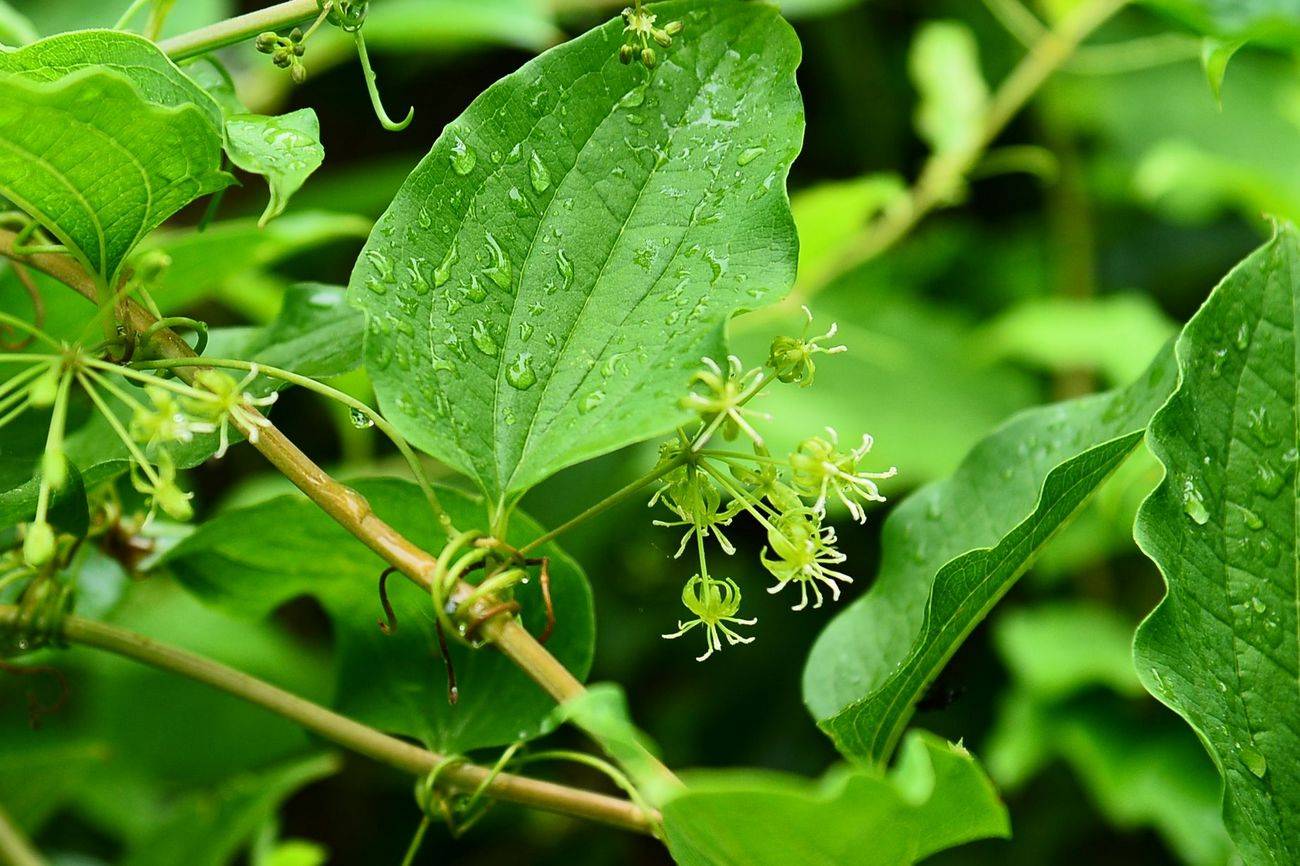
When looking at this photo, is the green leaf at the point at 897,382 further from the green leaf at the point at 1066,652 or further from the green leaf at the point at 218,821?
the green leaf at the point at 218,821

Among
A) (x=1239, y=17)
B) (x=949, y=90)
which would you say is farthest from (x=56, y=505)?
(x=949, y=90)

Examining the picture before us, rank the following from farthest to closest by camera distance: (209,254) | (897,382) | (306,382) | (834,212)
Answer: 1. (897,382)
2. (834,212)
3. (209,254)
4. (306,382)

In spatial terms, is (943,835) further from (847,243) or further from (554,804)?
(847,243)

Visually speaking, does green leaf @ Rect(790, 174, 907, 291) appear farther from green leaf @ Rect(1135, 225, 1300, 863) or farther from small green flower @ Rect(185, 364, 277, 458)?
small green flower @ Rect(185, 364, 277, 458)

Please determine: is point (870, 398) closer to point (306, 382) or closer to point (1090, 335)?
point (1090, 335)

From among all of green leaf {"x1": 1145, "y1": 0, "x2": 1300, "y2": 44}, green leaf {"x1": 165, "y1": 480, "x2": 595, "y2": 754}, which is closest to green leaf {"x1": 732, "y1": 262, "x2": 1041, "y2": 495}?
green leaf {"x1": 1145, "y1": 0, "x2": 1300, "y2": 44}

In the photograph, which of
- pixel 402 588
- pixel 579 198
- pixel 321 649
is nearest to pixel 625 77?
pixel 579 198

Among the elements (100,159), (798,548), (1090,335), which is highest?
(100,159)

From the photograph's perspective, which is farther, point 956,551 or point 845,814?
point 956,551
